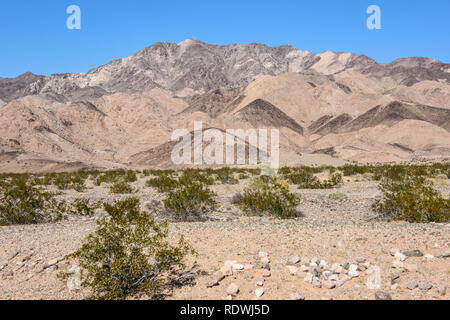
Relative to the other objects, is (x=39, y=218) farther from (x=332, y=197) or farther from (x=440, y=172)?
(x=440, y=172)

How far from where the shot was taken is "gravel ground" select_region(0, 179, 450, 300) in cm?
496

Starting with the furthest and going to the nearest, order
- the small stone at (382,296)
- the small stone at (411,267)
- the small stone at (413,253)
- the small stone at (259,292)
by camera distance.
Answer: the small stone at (413,253)
the small stone at (411,267)
the small stone at (259,292)
the small stone at (382,296)

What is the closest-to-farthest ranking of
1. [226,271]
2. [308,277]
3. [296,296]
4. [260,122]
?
[296,296] < [308,277] < [226,271] < [260,122]

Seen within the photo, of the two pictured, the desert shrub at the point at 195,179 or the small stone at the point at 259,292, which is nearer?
the small stone at the point at 259,292

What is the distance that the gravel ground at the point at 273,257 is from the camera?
496cm

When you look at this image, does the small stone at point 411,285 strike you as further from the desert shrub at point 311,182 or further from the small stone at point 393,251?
the desert shrub at point 311,182

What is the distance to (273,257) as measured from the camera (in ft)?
19.9

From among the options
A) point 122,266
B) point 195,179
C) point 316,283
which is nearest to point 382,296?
point 316,283

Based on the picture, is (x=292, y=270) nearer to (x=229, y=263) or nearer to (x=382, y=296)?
(x=229, y=263)

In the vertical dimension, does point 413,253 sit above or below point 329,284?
above

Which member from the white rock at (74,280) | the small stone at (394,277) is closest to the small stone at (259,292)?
the small stone at (394,277)

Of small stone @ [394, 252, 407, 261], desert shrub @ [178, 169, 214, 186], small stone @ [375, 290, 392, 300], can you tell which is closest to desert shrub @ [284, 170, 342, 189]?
desert shrub @ [178, 169, 214, 186]
